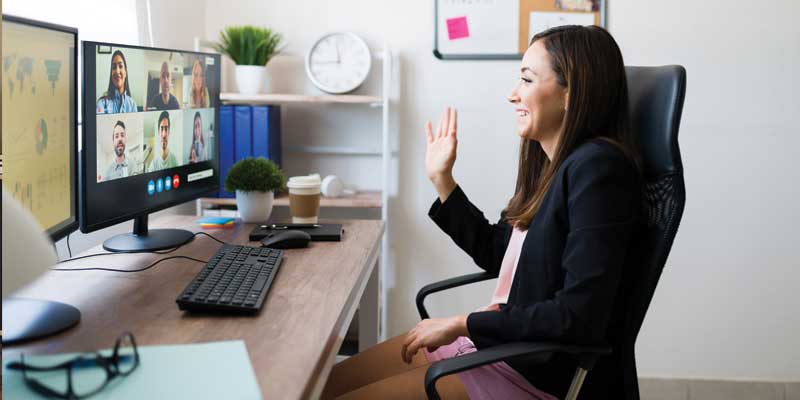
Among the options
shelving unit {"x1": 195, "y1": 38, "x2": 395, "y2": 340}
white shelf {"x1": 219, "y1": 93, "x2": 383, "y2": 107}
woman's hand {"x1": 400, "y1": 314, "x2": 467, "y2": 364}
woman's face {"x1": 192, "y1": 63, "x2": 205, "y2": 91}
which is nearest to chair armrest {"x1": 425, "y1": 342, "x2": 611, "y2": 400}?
woman's hand {"x1": 400, "y1": 314, "x2": 467, "y2": 364}

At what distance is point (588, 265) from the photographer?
4.29ft

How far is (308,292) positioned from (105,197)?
513mm

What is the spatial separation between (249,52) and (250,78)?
0.31ft

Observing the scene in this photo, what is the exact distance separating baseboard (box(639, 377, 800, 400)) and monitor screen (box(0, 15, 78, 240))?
2.29 m

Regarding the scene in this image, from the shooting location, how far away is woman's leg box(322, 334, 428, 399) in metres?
1.59

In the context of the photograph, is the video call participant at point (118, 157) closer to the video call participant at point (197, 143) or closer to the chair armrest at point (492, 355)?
the video call participant at point (197, 143)

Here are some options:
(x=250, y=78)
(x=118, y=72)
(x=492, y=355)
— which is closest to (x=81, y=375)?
(x=492, y=355)

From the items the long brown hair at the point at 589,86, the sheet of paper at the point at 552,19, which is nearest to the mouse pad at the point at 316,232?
the long brown hair at the point at 589,86

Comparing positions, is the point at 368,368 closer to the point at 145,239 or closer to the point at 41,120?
the point at 145,239

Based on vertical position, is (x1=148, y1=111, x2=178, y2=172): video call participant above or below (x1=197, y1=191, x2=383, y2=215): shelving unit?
above

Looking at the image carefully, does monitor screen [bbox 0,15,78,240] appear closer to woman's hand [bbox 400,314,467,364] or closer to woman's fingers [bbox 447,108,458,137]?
woman's hand [bbox 400,314,467,364]

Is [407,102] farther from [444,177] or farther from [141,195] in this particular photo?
[141,195]

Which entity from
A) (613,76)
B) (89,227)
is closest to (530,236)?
(613,76)

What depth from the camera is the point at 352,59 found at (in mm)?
2824
